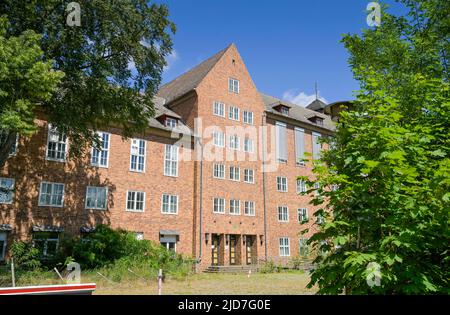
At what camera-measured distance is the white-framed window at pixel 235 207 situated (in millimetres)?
32406

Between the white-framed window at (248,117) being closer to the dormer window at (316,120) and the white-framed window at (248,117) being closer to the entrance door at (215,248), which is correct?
the dormer window at (316,120)

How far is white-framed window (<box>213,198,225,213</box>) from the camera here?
3136 cm

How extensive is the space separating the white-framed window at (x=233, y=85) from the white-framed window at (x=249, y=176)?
7658mm

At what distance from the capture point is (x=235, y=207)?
107ft

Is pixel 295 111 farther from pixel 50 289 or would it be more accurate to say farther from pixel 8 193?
pixel 50 289

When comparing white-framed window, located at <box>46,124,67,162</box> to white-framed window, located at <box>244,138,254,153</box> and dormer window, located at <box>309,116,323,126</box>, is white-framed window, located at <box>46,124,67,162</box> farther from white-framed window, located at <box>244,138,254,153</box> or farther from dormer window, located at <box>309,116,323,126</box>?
dormer window, located at <box>309,116,323,126</box>

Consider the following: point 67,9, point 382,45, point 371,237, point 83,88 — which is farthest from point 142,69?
point 371,237

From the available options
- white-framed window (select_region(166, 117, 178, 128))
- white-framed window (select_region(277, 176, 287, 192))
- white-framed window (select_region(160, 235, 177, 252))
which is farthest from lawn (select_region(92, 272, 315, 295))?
white-framed window (select_region(277, 176, 287, 192))

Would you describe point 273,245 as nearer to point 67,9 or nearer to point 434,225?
point 67,9

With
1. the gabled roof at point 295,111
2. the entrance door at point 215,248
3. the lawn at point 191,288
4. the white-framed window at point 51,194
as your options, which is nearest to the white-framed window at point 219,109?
the gabled roof at point 295,111

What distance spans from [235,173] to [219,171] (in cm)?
180

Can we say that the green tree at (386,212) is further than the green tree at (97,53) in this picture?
No

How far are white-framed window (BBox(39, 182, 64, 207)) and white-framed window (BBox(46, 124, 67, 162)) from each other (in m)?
1.75

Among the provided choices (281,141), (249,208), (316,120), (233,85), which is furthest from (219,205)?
(316,120)
